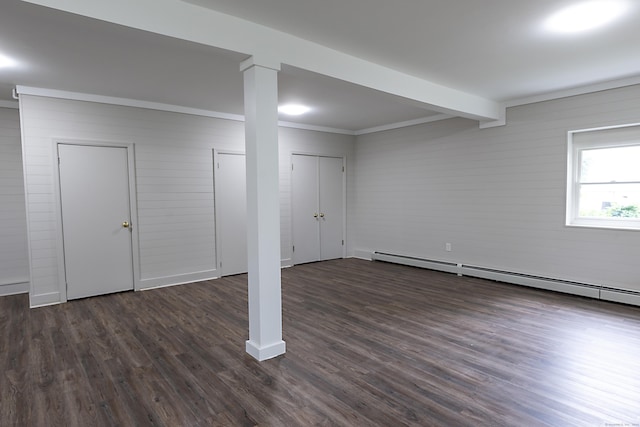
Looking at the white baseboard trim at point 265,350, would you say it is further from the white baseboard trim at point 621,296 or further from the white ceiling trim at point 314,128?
the white ceiling trim at point 314,128

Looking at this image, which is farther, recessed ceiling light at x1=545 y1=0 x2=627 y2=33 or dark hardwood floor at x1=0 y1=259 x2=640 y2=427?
recessed ceiling light at x1=545 y1=0 x2=627 y2=33

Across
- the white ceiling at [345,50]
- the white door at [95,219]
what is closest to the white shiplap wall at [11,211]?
the white ceiling at [345,50]

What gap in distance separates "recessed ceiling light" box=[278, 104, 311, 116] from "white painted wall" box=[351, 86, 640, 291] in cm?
207

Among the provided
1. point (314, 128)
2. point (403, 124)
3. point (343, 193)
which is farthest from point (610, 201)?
point (314, 128)

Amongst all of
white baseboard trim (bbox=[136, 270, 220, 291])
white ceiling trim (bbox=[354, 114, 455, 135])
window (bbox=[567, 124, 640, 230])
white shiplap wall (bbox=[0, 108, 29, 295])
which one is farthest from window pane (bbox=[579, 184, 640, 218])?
white shiplap wall (bbox=[0, 108, 29, 295])

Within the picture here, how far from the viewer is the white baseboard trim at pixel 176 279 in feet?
17.2

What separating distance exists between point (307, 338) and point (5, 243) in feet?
15.3

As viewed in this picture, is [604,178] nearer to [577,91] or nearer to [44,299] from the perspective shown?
[577,91]

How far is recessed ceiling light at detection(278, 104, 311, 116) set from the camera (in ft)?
17.7

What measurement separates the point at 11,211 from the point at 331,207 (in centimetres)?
518

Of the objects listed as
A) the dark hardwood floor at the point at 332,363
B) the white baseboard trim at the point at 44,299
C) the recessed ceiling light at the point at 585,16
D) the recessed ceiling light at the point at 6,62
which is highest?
the recessed ceiling light at the point at 585,16

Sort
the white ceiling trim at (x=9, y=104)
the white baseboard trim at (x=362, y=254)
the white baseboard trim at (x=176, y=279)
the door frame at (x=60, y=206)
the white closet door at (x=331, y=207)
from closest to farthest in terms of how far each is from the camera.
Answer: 1. the door frame at (x=60, y=206)
2. the white ceiling trim at (x=9, y=104)
3. the white baseboard trim at (x=176, y=279)
4. the white closet door at (x=331, y=207)
5. the white baseboard trim at (x=362, y=254)

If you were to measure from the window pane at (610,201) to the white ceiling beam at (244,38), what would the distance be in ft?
8.20

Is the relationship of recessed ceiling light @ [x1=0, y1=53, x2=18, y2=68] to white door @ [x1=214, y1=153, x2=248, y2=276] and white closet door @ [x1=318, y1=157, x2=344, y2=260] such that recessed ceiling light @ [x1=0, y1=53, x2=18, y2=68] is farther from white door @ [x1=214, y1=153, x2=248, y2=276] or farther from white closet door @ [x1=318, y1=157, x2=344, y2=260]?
white closet door @ [x1=318, y1=157, x2=344, y2=260]
